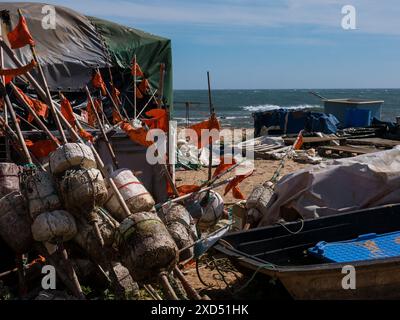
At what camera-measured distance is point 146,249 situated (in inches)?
163

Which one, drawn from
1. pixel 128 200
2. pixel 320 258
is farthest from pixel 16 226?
pixel 320 258

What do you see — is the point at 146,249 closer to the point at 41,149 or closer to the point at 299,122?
the point at 41,149

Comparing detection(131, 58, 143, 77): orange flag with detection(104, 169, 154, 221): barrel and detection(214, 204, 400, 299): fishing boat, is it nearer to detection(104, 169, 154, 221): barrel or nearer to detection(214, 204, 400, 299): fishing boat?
detection(104, 169, 154, 221): barrel

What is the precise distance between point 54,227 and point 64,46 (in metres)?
7.86

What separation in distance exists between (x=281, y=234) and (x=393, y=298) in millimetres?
1398

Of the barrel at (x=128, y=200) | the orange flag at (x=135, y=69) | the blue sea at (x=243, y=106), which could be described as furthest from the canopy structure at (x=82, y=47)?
the barrel at (x=128, y=200)

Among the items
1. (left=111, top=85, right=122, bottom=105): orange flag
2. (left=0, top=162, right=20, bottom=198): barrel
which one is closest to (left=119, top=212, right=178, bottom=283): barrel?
(left=0, top=162, right=20, bottom=198): barrel

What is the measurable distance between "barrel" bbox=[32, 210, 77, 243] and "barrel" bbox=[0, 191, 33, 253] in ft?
0.69

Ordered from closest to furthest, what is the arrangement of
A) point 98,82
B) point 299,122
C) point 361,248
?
point 361,248 < point 98,82 < point 299,122

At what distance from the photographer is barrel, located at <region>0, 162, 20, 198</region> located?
204 inches

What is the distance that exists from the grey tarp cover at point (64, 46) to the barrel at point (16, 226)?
627 cm

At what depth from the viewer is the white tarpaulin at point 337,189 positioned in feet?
21.3

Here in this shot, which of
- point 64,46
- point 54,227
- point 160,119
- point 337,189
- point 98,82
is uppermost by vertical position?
point 64,46
